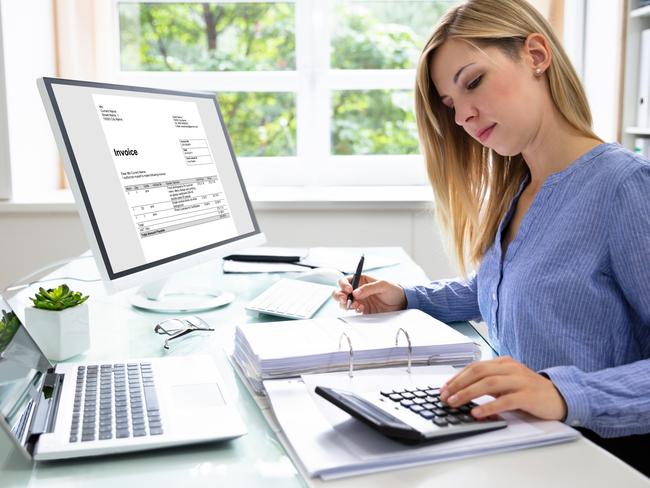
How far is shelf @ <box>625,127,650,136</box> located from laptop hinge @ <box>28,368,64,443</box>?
2168 millimetres

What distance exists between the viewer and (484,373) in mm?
784

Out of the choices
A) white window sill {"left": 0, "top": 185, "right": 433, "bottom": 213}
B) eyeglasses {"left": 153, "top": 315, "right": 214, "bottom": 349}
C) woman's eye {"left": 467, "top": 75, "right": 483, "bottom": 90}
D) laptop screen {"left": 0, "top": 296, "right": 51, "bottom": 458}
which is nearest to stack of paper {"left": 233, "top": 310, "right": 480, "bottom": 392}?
eyeglasses {"left": 153, "top": 315, "right": 214, "bottom": 349}

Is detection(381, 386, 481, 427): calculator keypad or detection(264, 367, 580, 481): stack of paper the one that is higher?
detection(381, 386, 481, 427): calculator keypad

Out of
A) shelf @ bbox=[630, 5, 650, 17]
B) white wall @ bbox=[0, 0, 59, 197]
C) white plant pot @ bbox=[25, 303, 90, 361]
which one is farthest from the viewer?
white wall @ bbox=[0, 0, 59, 197]

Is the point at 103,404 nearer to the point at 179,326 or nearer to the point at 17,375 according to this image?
the point at 17,375

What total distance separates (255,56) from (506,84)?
6.87ft

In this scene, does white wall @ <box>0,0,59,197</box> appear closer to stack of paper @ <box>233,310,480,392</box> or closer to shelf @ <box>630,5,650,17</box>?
stack of paper @ <box>233,310,480,392</box>

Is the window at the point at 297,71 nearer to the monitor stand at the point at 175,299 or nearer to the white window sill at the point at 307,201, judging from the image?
the white window sill at the point at 307,201

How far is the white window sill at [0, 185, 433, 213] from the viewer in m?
2.61

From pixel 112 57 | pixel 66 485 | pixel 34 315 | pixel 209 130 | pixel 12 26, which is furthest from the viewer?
pixel 112 57

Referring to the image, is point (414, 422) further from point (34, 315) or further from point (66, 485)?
point (34, 315)

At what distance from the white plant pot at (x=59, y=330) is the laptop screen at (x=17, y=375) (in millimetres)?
97

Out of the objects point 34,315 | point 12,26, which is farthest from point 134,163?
point 12,26

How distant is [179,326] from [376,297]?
13.9 inches
